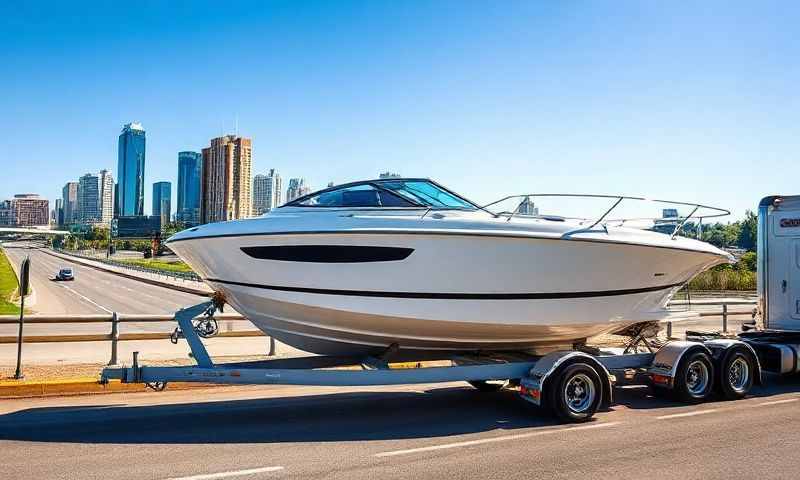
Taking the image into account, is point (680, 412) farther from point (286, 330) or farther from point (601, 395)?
point (286, 330)

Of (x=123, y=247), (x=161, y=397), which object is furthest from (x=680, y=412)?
(x=123, y=247)

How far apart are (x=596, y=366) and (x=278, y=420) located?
3525mm

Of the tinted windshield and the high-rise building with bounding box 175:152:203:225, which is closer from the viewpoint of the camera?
the tinted windshield

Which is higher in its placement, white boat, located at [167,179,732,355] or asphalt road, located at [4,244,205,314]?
white boat, located at [167,179,732,355]

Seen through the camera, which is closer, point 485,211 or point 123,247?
point 485,211

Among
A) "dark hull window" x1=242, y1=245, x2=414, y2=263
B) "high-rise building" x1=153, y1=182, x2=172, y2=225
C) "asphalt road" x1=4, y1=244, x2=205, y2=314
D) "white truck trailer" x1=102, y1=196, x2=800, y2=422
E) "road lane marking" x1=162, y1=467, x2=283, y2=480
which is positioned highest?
"high-rise building" x1=153, y1=182, x2=172, y2=225

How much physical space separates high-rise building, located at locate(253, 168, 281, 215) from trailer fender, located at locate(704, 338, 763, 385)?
601 cm

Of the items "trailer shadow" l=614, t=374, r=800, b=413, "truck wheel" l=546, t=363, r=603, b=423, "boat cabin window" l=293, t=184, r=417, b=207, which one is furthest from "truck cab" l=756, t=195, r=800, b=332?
"boat cabin window" l=293, t=184, r=417, b=207

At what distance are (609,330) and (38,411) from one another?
6.79 meters

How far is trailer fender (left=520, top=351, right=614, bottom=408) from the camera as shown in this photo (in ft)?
22.5

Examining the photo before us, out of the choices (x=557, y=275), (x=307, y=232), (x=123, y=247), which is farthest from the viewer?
(x=123, y=247)

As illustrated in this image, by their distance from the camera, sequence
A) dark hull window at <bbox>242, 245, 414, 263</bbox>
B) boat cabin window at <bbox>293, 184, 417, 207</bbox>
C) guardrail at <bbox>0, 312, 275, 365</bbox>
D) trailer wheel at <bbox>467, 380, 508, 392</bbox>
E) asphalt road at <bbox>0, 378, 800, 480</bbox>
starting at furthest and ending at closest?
guardrail at <bbox>0, 312, 275, 365</bbox> → trailer wheel at <bbox>467, 380, 508, 392</bbox> → boat cabin window at <bbox>293, 184, 417, 207</bbox> → dark hull window at <bbox>242, 245, 414, 263</bbox> → asphalt road at <bbox>0, 378, 800, 480</bbox>

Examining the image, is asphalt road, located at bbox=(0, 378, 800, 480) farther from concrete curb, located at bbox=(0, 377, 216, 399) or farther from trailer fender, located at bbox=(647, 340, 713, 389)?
trailer fender, located at bbox=(647, 340, 713, 389)

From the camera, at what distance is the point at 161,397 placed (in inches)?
312
